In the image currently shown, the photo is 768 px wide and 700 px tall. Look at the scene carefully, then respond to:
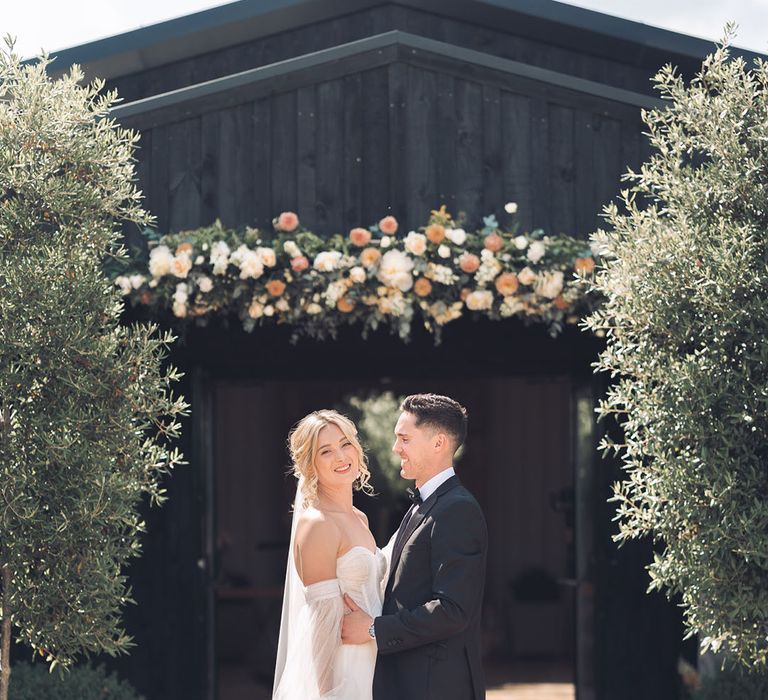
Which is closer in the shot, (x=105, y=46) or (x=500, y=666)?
(x=105, y=46)

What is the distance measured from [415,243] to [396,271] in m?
0.22

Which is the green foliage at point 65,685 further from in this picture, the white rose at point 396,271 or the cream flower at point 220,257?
the white rose at point 396,271

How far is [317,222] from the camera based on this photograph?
25.8 ft

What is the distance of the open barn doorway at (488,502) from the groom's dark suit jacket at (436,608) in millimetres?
7710

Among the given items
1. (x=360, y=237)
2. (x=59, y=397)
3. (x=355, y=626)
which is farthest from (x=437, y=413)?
(x=360, y=237)

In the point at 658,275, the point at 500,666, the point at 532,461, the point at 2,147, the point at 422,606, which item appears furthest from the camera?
the point at 532,461

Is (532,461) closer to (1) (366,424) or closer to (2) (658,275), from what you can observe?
(1) (366,424)

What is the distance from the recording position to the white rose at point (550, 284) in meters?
7.24

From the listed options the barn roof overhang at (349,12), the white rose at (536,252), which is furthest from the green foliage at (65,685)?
the barn roof overhang at (349,12)

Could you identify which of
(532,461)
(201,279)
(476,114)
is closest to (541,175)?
(476,114)

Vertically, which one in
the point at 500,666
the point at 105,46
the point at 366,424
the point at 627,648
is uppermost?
the point at 105,46

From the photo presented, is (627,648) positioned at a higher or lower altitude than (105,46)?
lower

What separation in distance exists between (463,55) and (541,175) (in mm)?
959

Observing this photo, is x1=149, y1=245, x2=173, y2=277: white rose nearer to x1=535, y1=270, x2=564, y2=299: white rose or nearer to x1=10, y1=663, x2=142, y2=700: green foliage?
x1=535, y1=270, x2=564, y2=299: white rose
